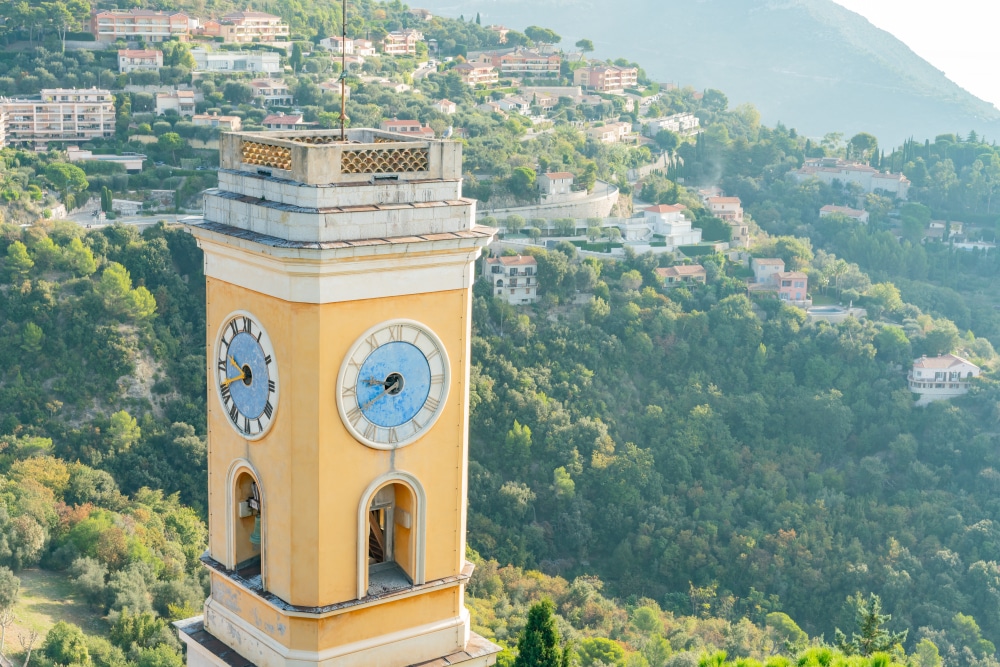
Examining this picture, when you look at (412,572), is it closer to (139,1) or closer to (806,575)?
(806,575)

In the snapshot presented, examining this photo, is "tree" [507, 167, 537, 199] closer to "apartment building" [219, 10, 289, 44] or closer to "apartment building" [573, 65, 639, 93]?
"apartment building" [219, 10, 289, 44]

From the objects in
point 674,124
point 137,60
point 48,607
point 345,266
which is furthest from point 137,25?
point 345,266

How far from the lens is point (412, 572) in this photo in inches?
334

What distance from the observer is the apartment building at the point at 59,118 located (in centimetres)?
5534

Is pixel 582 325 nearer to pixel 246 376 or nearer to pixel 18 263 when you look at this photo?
pixel 18 263

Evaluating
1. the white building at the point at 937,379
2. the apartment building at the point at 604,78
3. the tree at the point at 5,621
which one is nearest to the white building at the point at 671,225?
the white building at the point at 937,379

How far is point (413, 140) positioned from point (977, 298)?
200 ft

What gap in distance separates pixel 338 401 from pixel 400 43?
237 feet

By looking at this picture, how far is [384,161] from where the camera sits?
816 cm

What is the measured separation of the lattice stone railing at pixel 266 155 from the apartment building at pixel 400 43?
69336 millimetres

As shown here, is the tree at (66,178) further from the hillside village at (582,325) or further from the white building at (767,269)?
the white building at (767,269)

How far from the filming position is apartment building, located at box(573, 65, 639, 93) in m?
80.9

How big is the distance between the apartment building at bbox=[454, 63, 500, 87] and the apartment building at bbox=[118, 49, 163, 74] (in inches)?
669

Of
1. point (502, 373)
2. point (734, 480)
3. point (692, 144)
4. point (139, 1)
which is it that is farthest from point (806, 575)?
point (139, 1)
